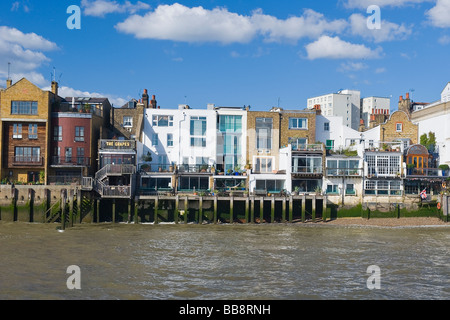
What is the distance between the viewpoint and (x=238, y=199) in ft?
151

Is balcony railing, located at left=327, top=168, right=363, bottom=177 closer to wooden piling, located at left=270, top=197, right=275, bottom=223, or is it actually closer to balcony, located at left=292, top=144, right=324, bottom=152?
balcony, located at left=292, top=144, right=324, bottom=152

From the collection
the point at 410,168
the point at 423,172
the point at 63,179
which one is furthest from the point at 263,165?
the point at 63,179

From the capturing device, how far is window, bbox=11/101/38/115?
159 feet

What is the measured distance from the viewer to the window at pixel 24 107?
48344 mm

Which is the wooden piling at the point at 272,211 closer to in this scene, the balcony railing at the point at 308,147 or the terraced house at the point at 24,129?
the balcony railing at the point at 308,147

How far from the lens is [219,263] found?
89.2 ft

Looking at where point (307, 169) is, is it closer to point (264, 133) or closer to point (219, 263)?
point (264, 133)

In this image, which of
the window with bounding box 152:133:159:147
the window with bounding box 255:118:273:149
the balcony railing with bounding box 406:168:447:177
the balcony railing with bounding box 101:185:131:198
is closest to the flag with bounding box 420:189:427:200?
the balcony railing with bounding box 406:168:447:177

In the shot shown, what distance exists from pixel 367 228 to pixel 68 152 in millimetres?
30595

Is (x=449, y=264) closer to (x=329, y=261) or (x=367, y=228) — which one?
(x=329, y=261)

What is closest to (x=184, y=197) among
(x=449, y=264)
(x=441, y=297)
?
(x=449, y=264)

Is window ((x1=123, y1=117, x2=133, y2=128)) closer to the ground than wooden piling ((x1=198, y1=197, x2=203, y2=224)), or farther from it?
farther from it

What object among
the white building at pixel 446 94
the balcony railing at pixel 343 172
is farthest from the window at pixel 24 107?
the white building at pixel 446 94

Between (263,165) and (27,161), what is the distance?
2538 centimetres
